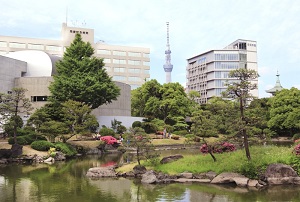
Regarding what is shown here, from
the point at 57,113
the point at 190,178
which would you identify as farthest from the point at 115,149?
the point at 190,178

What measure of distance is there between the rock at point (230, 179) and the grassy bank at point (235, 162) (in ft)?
1.31

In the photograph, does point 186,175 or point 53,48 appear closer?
point 186,175

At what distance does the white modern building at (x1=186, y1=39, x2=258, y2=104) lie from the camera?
113312mm

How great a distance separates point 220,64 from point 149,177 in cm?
9928

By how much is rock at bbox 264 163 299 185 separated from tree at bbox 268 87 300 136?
42265 mm

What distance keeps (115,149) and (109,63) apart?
7042 centimetres

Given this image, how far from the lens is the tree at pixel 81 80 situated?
143 ft

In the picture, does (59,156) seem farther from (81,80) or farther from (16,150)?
(81,80)

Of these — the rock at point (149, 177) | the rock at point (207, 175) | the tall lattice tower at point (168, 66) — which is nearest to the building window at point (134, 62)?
the tall lattice tower at point (168, 66)

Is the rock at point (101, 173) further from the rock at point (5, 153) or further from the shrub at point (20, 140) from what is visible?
the shrub at point (20, 140)

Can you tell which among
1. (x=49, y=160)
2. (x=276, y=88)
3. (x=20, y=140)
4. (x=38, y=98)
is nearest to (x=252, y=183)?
(x=49, y=160)

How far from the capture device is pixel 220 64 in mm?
113562

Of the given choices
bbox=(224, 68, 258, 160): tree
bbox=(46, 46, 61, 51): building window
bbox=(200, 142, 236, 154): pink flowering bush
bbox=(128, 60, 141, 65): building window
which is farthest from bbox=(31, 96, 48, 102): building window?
bbox=(128, 60, 141, 65): building window

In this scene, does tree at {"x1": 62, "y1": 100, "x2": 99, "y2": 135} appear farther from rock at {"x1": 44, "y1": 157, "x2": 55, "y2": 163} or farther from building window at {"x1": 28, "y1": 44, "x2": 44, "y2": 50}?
building window at {"x1": 28, "y1": 44, "x2": 44, "y2": 50}
